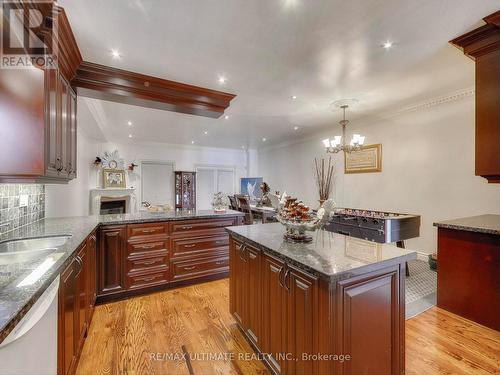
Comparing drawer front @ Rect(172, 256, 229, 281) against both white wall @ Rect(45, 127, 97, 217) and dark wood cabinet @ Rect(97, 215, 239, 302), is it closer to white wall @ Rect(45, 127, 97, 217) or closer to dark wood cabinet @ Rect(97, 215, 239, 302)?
dark wood cabinet @ Rect(97, 215, 239, 302)

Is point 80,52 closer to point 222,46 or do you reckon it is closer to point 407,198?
point 222,46

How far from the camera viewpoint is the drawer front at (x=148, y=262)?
9.39ft

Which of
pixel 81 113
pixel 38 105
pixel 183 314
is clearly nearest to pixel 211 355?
pixel 183 314

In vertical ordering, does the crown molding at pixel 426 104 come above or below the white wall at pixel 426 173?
above

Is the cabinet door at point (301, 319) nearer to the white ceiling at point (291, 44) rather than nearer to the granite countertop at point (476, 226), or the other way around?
the white ceiling at point (291, 44)

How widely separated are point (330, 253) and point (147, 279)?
2413 mm

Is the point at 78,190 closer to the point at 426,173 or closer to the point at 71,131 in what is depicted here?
the point at 71,131

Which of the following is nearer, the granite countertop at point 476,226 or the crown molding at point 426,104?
the granite countertop at point 476,226

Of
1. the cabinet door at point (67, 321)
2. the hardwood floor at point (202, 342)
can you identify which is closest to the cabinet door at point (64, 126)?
the cabinet door at point (67, 321)

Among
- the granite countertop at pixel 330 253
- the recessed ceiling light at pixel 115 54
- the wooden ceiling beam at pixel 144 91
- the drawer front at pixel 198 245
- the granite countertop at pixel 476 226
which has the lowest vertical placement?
the drawer front at pixel 198 245

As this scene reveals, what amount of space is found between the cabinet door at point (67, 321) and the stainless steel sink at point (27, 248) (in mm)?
314

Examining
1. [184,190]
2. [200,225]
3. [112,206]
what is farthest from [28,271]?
[184,190]

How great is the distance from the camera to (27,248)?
1894 millimetres

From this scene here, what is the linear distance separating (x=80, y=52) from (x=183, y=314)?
9.40ft
